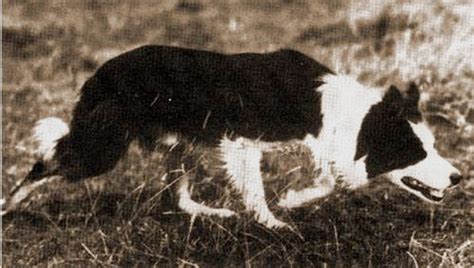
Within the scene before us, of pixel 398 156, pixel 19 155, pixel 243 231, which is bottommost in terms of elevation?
pixel 19 155

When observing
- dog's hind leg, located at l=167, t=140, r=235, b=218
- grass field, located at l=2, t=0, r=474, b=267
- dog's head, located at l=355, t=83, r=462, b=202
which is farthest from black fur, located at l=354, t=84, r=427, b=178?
dog's hind leg, located at l=167, t=140, r=235, b=218

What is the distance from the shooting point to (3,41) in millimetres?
8500

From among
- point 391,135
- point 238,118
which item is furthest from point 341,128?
point 238,118

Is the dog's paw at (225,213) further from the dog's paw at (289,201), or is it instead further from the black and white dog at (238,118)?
the dog's paw at (289,201)

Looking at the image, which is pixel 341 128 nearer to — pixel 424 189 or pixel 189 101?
pixel 424 189

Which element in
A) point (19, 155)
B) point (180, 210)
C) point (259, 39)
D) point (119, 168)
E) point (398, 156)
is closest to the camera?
point (398, 156)

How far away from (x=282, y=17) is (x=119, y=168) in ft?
10.7

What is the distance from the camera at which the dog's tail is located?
17.0 feet

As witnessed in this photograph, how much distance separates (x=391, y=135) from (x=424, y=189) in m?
0.35

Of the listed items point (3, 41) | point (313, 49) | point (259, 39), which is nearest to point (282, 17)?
point (259, 39)

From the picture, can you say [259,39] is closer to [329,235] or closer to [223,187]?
[223,187]

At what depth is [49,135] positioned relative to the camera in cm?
526

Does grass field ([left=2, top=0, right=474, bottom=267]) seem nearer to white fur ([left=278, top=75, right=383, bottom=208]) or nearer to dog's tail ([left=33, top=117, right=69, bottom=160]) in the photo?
white fur ([left=278, top=75, right=383, bottom=208])

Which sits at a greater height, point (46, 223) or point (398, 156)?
point (398, 156)
